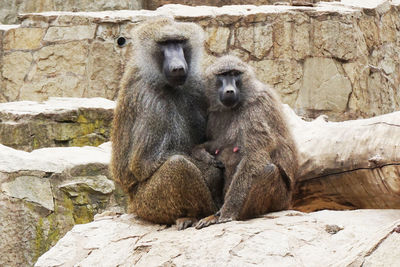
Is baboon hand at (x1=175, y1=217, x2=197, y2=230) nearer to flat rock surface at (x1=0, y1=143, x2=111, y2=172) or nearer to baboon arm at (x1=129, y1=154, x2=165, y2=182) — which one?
baboon arm at (x1=129, y1=154, x2=165, y2=182)

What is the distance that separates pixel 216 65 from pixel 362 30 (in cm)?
564

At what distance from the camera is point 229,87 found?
569 cm

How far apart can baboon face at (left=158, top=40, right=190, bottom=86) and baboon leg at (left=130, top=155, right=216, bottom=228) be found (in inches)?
26.3

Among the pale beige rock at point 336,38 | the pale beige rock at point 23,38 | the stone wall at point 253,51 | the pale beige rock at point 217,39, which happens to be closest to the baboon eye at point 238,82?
the stone wall at point 253,51

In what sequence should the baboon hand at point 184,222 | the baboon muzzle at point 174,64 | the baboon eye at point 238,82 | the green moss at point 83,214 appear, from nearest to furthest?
the baboon hand at point 184,222
the baboon muzzle at point 174,64
the baboon eye at point 238,82
the green moss at point 83,214

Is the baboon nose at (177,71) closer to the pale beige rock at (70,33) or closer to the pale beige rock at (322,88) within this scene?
the pale beige rock at (322,88)

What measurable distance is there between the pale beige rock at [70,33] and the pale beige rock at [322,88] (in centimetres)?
338

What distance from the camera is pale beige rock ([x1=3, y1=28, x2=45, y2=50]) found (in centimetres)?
1084

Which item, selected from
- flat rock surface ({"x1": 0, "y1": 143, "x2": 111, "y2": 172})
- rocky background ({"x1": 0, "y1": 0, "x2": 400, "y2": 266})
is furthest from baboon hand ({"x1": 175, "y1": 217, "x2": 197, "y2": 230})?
rocky background ({"x1": 0, "y1": 0, "x2": 400, "y2": 266})

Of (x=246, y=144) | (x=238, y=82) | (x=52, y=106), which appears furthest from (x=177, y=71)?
(x=52, y=106)

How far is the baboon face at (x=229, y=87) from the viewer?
567cm

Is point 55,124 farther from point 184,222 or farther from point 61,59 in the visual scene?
point 184,222

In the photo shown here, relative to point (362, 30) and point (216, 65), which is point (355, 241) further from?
point (362, 30)

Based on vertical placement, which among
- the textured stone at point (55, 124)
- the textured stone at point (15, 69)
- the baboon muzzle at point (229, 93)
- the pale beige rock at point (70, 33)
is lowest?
the textured stone at point (55, 124)
